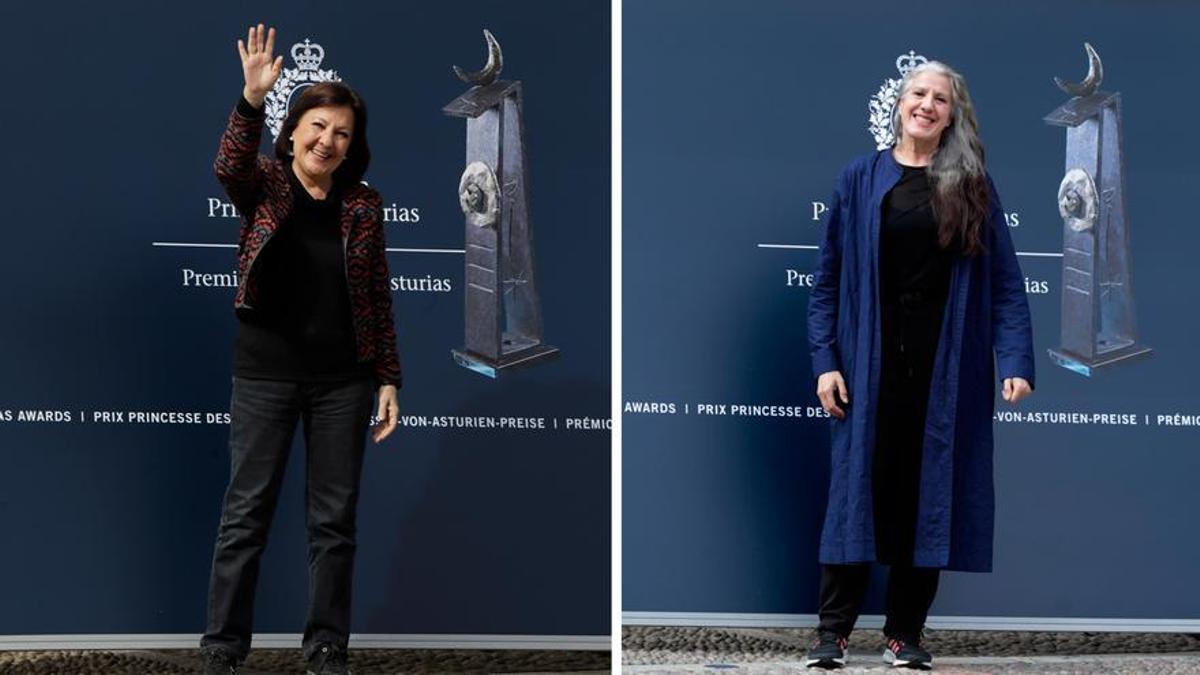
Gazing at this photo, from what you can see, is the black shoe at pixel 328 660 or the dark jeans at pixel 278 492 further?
the black shoe at pixel 328 660

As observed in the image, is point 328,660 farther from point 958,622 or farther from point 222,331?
point 958,622

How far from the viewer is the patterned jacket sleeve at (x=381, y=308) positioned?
3945 mm

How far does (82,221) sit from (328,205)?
859mm

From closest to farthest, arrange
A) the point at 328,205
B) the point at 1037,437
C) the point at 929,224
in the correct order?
the point at 328,205 < the point at 929,224 < the point at 1037,437

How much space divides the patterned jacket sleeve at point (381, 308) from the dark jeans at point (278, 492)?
59 millimetres

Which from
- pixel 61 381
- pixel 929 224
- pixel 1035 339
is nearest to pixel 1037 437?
pixel 1035 339

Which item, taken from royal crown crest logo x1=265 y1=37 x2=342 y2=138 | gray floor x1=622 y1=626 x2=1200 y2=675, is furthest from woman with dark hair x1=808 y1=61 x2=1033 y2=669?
royal crown crest logo x1=265 y1=37 x2=342 y2=138

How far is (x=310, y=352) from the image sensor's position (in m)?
3.86

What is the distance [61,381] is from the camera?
14.2 ft

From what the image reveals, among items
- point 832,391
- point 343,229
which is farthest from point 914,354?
point 343,229

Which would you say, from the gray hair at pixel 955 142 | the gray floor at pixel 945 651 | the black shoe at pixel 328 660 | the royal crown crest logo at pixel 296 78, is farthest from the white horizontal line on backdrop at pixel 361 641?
the gray hair at pixel 955 142

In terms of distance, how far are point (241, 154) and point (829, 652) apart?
203 centimetres

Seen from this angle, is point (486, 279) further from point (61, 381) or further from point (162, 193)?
point (61, 381)

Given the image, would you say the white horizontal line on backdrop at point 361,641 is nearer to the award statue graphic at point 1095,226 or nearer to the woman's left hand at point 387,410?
the woman's left hand at point 387,410
